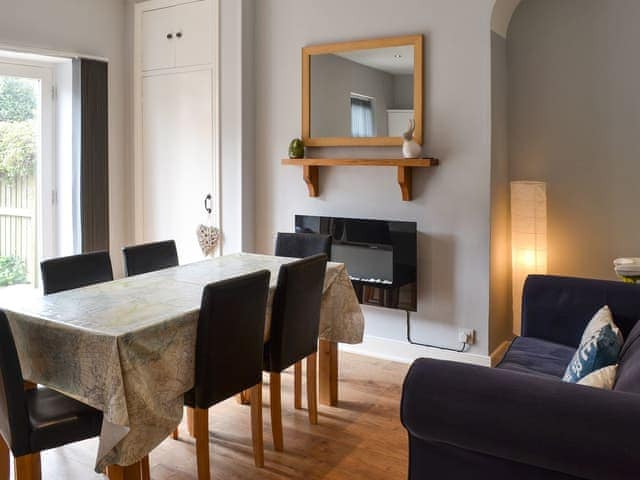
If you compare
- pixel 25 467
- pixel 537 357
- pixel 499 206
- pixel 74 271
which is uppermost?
pixel 499 206

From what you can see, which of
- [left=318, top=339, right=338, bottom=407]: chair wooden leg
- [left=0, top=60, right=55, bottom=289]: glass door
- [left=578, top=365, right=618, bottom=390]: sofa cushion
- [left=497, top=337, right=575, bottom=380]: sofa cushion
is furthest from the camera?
[left=0, top=60, right=55, bottom=289]: glass door

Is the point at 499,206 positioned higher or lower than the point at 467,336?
higher

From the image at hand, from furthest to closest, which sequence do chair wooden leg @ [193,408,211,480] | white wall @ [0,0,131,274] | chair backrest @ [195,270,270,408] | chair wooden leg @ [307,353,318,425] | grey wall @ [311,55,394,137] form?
1. white wall @ [0,0,131,274]
2. grey wall @ [311,55,394,137]
3. chair wooden leg @ [307,353,318,425]
4. chair wooden leg @ [193,408,211,480]
5. chair backrest @ [195,270,270,408]

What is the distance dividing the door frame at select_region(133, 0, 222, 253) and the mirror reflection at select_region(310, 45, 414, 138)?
2.81 feet

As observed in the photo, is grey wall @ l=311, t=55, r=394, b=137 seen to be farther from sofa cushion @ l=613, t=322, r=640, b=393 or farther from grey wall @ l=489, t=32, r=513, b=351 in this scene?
sofa cushion @ l=613, t=322, r=640, b=393

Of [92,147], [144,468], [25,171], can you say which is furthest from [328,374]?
[25,171]

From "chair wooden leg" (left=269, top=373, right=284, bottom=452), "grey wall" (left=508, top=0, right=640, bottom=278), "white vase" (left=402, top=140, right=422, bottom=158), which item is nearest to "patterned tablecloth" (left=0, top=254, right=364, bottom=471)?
"chair wooden leg" (left=269, top=373, right=284, bottom=452)

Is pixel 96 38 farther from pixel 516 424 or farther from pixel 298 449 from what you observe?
pixel 516 424

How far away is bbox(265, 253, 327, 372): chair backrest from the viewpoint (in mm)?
2855

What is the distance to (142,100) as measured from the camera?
5336mm

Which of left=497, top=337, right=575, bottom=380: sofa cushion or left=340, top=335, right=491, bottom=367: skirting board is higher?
left=497, top=337, right=575, bottom=380: sofa cushion

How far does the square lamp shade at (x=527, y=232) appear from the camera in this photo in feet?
13.0

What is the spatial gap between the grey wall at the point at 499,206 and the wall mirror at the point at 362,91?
1.61 ft

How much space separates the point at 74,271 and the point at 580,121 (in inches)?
131
